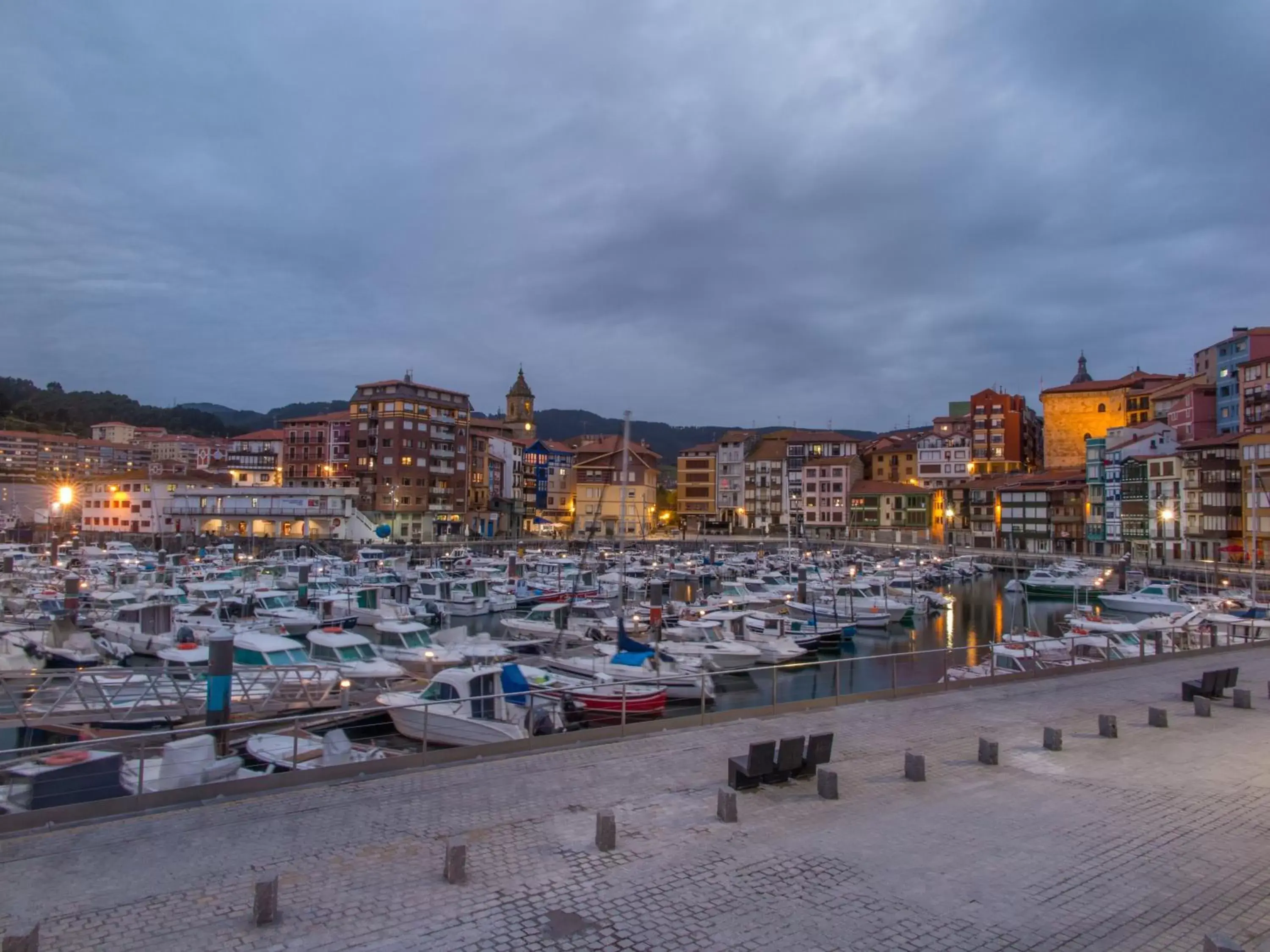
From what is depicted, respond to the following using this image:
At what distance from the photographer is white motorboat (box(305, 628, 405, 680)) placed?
82.7 feet

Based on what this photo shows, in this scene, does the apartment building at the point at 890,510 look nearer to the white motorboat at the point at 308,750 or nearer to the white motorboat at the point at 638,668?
the white motorboat at the point at 638,668

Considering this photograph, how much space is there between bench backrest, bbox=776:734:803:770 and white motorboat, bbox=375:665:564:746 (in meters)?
7.40

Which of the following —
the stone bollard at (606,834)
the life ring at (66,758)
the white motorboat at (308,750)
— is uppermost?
the stone bollard at (606,834)

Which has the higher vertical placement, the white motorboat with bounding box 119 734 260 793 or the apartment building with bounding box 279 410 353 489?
the apartment building with bounding box 279 410 353 489

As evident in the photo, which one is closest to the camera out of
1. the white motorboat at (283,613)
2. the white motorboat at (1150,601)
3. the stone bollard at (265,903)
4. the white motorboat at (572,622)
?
the stone bollard at (265,903)

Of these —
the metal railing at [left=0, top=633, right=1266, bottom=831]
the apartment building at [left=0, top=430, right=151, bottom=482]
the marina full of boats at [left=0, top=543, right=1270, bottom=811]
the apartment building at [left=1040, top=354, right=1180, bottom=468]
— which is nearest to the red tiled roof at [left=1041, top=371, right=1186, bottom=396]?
the apartment building at [left=1040, top=354, right=1180, bottom=468]

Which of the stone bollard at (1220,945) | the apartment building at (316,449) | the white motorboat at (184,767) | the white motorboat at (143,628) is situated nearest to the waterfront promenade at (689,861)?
the stone bollard at (1220,945)

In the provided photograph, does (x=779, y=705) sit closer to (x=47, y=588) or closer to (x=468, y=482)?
(x=47, y=588)

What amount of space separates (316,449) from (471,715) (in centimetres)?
8996

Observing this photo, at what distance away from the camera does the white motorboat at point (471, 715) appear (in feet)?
58.2

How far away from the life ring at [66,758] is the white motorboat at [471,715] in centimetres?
598

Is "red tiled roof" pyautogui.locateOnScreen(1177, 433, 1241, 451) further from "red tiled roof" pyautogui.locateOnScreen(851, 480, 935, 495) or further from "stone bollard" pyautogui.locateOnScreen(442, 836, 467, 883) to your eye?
"stone bollard" pyautogui.locateOnScreen(442, 836, 467, 883)

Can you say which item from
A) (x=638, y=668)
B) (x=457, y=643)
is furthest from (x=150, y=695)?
(x=638, y=668)

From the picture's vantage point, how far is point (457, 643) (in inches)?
1264
